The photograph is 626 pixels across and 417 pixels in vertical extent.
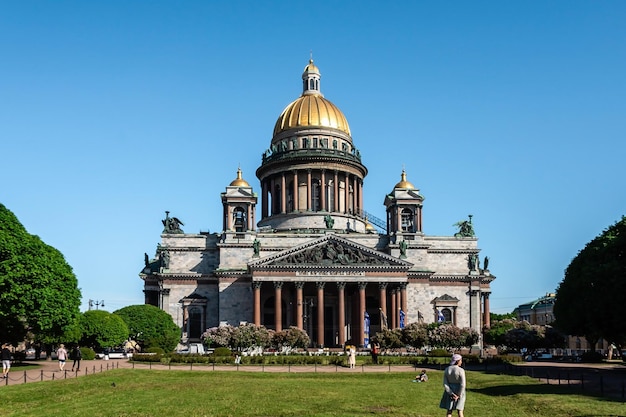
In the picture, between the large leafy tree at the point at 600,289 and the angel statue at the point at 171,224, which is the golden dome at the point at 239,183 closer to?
the angel statue at the point at 171,224

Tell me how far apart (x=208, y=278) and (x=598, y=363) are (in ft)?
164

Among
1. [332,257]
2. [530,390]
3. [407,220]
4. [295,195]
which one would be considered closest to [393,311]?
[332,257]

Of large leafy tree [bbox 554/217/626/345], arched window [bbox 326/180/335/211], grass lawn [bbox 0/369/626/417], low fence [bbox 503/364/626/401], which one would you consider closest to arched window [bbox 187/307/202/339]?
arched window [bbox 326/180/335/211]

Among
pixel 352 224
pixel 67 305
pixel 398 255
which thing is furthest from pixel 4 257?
pixel 352 224

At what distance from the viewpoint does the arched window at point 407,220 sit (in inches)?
3871

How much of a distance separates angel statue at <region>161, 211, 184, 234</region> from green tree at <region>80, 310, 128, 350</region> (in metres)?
23.9

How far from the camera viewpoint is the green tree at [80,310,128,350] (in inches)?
2864

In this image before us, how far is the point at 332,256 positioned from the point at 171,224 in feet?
77.8

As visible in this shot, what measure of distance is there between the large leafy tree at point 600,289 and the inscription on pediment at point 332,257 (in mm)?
32303

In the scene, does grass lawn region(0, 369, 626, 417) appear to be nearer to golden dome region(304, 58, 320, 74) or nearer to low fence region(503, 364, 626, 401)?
low fence region(503, 364, 626, 401)

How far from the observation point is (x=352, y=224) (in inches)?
4119

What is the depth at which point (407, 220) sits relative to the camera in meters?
98.4

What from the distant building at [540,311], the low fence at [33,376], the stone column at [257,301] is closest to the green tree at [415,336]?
the stone column at [257,301]

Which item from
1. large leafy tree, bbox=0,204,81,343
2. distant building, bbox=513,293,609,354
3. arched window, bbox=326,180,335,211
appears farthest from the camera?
distant building, bbox=513,293,609,354
